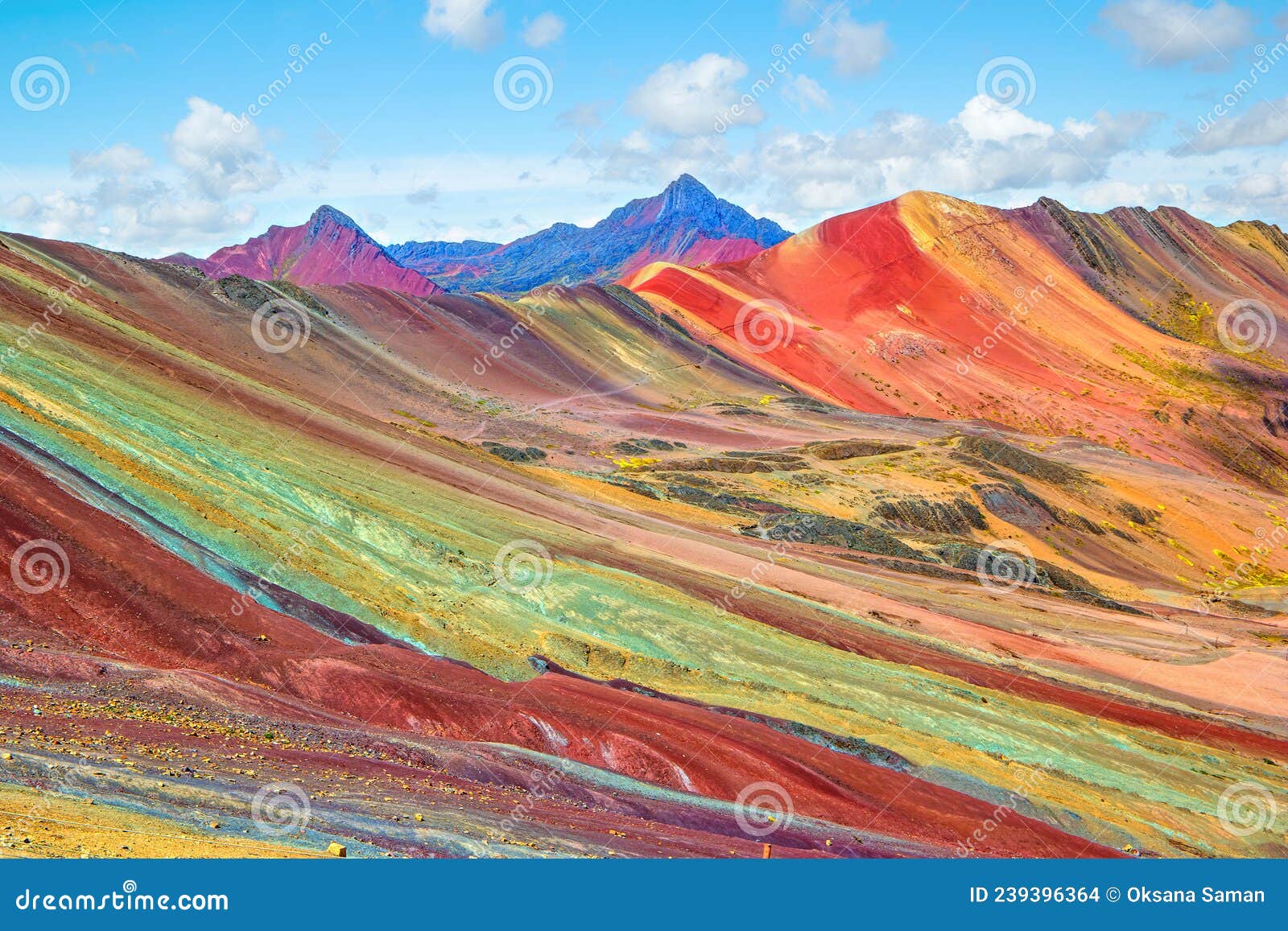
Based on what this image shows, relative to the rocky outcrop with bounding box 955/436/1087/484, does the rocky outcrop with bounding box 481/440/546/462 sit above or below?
below

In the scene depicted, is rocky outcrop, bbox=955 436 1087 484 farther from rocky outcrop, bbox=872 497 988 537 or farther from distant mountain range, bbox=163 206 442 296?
→ distant mountain range, bbox=163 206 442 296

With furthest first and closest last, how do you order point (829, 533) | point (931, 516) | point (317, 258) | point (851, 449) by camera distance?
point (317, 258) < point (851, 449) < point (931, 516) < point (829, 533)

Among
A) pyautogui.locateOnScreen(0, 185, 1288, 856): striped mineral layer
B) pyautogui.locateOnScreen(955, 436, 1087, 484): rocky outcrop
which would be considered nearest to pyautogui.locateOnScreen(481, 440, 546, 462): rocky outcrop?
pyautogui.locateOnScreen(0, 185, 1288, 856): striped mineral layer

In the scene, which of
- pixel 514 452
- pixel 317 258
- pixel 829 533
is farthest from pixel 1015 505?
pixel 317 258

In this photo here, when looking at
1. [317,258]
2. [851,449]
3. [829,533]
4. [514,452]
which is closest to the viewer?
[829,533]

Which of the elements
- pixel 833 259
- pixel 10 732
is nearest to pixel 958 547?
pixel 10 732

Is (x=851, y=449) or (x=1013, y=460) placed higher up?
(x=851, y=449)

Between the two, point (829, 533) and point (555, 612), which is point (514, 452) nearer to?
point (829, 533)

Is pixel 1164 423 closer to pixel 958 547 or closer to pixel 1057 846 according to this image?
pixel 958 547

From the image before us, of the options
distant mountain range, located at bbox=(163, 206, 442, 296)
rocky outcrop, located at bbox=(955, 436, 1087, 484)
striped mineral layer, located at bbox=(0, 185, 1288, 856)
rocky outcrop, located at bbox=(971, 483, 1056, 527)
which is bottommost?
striped mineral layer, located at bbox=(0, 185, 1288, 856)
